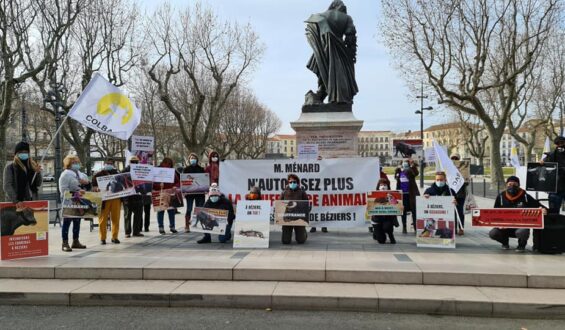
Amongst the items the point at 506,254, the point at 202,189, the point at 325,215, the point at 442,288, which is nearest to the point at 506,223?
the point at 506,254

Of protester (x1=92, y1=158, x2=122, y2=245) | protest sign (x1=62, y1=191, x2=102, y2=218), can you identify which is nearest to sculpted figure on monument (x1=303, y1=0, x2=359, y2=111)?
protester (x1=92, y1=158, x2=122, y2=245)

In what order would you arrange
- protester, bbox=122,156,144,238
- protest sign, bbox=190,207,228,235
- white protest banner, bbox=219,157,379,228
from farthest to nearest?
protester, bbox=122,156,144,238 → white protest banner, bbox=219,157,379,228 → protest sign, bbox=190,207,228,235

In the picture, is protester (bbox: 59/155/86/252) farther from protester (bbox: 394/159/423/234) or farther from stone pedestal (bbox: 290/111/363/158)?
protester (bbox: 394/159/423/234)

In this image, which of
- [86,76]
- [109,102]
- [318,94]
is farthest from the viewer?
[86,76]

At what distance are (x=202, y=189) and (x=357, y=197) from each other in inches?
148

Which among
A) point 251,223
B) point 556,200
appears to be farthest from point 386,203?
point 556,200

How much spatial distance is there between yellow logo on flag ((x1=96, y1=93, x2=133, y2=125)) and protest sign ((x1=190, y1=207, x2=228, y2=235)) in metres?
2.50

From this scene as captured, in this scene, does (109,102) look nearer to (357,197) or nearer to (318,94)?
(357,197)

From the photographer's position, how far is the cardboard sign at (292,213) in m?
9.27

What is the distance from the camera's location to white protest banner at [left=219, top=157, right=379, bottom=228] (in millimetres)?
10289

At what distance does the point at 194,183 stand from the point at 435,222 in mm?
5649

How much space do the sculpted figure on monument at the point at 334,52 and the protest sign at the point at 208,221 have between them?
20.1 ft

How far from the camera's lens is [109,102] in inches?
379

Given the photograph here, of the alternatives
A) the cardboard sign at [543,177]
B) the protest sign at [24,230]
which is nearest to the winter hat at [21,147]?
the protest sign at [24,230]
